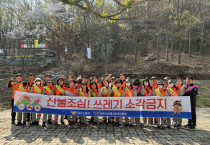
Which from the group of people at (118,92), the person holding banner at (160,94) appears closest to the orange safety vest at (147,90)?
the group of people at (118,92)

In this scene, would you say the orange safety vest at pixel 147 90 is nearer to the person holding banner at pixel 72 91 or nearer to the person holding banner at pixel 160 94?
the person holding banner at pixel 160 94

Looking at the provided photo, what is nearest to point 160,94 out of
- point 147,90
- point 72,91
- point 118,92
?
point 147,90

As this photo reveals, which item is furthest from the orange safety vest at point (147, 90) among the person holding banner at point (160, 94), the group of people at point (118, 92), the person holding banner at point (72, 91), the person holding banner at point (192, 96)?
the person holding banner at point (72, 91)

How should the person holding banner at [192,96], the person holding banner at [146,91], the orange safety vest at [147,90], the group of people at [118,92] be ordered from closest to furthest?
the person holding banner at [192,96] < the group of people at [118,92] < the person holding banner at [146,91] < the orange safety vest at [147,90]

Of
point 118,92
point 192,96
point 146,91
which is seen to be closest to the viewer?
point 192,96

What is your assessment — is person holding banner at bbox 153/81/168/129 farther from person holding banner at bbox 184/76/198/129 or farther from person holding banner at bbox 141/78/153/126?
person holding banner at bbox 184/76/198/129

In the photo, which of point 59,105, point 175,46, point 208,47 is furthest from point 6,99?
point 208,47

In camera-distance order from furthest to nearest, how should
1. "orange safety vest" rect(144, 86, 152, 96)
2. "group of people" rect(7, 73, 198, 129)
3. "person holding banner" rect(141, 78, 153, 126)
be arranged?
"orange safety vest" rect(144, 86, 152, 96) < "person holding banner" rect(141, 78, 153, 126) < "group of people" rect(7, 73, 198, 129)

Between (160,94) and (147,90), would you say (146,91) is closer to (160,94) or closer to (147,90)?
(147,90)

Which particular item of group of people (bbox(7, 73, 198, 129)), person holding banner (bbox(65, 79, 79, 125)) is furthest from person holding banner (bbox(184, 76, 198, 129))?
person holding banner (bbox(65, 79, 79, 125))

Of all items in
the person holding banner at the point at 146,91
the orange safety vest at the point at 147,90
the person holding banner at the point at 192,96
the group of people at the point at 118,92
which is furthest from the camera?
the orange safety vest at the point at 147,90

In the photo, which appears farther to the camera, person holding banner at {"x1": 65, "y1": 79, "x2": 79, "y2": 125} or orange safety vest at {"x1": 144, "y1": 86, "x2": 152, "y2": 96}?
orange safety vest at {"x1": 144, "y1": 86, "x2": 152, "y2": 96}

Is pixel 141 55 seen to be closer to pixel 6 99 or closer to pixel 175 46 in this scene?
pixel 175 46

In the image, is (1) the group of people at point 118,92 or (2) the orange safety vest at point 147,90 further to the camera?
(2) the orange safety vest at point 147,90
